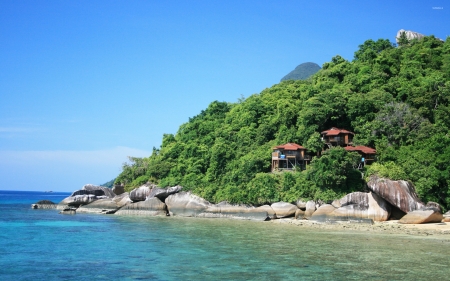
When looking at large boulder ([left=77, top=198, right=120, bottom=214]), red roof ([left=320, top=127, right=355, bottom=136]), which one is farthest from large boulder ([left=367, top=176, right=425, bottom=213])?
large boulder ([left=77, top=198, right=120, bottom=214])

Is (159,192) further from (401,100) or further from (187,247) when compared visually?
(401,100)

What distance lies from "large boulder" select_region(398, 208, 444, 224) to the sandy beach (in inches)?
17.6

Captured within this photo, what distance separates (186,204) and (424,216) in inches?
827

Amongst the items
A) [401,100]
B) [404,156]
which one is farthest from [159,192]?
[401,100]

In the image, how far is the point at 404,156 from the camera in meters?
34.8

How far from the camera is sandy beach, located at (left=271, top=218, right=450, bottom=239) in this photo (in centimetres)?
2613

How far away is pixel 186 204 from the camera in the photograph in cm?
4131

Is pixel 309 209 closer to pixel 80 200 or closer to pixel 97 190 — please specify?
pixel 97 190

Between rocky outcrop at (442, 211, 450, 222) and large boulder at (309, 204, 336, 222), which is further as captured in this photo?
large boulder at (309, 204, 336, 222)

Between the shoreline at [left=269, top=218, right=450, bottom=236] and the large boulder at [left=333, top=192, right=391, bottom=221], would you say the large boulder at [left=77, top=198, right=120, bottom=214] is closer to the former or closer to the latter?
the shoreline at [left=269, top=218, right=450, bottom=236]

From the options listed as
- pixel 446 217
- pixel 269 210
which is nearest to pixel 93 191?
pixel 269 210

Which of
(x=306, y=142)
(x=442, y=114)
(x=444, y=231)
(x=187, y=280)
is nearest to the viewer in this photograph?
(x=187, y=280)

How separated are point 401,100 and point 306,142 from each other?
35.6ft

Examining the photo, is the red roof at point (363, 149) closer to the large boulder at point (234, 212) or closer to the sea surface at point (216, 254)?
the large boulder at point (234, 212)
